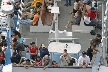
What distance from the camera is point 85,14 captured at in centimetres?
2262

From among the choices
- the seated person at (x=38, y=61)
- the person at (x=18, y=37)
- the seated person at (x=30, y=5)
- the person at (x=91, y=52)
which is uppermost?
the seated person at (x=30, y=5)

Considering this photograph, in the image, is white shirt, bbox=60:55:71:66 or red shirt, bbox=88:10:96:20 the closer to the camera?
white shirt, bbox=60:55:71:66

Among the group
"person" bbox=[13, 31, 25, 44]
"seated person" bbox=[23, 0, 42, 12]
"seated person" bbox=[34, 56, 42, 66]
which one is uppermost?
"seated person" bbox=[23, 0, 42, 12]

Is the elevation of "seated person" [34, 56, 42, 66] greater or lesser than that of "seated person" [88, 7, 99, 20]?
lesser

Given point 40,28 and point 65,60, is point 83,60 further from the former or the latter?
point 40,28

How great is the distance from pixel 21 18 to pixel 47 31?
1.55 m

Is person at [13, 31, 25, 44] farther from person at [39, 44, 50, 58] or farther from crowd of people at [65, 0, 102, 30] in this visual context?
crowd of people at [65, 0, 102, 30]

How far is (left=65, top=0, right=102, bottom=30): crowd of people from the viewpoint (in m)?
22.6

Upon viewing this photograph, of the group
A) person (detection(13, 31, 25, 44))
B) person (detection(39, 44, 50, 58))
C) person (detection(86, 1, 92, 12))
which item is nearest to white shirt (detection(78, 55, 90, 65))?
person (detection(39, 44, 50, 58))

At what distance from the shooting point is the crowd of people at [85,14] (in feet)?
74.1

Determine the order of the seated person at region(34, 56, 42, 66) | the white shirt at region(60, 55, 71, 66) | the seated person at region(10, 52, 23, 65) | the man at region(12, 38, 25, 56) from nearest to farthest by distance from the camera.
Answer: the seated person at region(34, 56, 42, 66) < the white shirt at region(60, 55, 71, 66) < the seated person at region(10, 52, 23, 65) < the man at region(12, 38, 25, 56)

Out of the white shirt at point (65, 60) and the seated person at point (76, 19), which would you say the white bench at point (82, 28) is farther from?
the white shirt at point (65, 60)

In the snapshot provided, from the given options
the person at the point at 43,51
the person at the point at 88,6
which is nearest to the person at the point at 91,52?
the person at the point at 43,51

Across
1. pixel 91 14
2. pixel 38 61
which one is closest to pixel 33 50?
pixel 38 61
